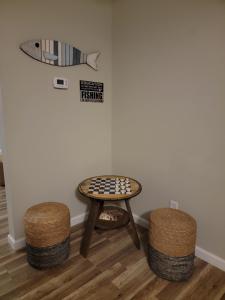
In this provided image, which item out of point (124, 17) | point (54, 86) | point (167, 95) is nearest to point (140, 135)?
point (167, 95)

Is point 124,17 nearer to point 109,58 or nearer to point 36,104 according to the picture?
point 109,58

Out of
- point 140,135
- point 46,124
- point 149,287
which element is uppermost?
point 46,124

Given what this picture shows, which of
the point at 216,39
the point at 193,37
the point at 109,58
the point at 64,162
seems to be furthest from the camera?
the point at 109,58

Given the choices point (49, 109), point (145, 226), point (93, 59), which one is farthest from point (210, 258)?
point (93, 59)

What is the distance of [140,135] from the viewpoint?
7.18ft

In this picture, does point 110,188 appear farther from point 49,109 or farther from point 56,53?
point 56,53

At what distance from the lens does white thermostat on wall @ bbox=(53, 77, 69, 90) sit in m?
1.92

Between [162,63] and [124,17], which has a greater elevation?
[124,17]

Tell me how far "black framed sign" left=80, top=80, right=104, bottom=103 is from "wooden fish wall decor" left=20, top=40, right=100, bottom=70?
7.6 inches

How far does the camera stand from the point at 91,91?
2234mm

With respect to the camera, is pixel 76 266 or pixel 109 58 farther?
pixel 109 58

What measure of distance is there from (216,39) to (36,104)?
1.55 metres

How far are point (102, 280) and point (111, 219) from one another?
611 millimetres

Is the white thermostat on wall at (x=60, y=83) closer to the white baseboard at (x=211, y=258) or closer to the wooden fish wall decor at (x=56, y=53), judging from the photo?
the wooden fish wall decor at (x=56, y=53)
